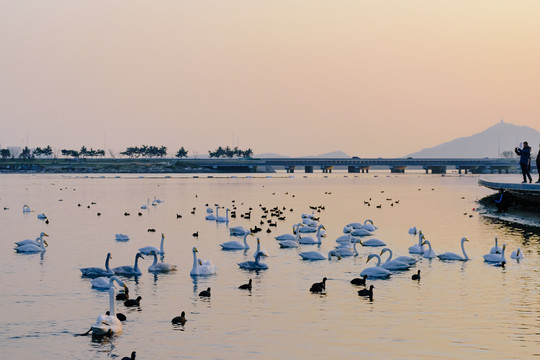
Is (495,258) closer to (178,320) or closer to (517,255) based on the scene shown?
(517,255)

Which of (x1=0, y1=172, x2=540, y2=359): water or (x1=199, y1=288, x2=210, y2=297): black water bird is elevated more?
(x1=199, y1=288, x2=210, y2=297): black water bird

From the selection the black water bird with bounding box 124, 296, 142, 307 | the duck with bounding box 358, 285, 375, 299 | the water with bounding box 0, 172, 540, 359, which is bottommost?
the water with bounding box 0, 172, 540, 359

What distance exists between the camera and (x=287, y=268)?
31969mm

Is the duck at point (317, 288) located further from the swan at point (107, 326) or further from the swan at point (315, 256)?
the swan at point (315, 256)

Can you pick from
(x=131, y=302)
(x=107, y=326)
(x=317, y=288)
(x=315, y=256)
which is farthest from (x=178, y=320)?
(x=315, y=256)

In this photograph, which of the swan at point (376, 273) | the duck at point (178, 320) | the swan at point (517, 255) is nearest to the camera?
the duck at point (178, 320)

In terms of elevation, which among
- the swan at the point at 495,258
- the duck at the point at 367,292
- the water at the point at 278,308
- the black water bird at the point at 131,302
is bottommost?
the water at the point at 278,308

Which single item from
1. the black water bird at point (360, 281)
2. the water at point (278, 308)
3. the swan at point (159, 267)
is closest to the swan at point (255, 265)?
the water at point (278, 308)

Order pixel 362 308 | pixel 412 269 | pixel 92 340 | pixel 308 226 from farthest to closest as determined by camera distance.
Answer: pixel 308 226 → pixel 412 269 → pixel 362 308 → pixel 92 340

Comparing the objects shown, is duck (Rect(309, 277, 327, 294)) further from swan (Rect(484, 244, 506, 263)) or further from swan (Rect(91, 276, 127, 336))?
swan (Rect(484, 244, 506, 263))

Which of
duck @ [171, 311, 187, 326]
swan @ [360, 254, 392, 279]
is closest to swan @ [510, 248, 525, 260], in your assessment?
swan @ [360, 254, 392, 279]

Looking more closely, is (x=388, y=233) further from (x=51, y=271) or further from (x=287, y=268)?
(x=51, y=271)

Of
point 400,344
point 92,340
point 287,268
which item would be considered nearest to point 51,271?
point 287,268

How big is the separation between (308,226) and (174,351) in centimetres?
3054
